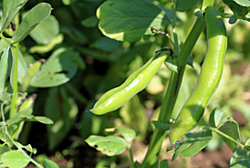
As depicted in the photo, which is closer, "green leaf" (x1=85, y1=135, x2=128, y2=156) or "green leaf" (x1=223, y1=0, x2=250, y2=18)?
"green leaf" (x1=223, y1=0, x2=250, y2=18)

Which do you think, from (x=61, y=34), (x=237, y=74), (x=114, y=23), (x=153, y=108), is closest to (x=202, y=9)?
(x=114, y=23)

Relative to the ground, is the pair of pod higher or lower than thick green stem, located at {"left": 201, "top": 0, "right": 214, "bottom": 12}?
lower

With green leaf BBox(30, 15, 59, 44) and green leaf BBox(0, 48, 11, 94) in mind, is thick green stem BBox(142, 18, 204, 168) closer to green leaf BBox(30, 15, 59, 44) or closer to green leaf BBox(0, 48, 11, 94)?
green leaf BBox(0, 48, 11, 94)

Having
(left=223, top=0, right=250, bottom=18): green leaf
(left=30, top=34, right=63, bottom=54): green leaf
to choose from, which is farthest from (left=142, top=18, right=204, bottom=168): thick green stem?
(left=30, top=34, right=63, bottom=54): green leaf

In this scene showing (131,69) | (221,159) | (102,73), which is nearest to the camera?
(131,69)

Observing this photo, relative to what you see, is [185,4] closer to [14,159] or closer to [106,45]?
[14,159]

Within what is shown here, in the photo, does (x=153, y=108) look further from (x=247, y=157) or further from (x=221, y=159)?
(x=247, y=157)

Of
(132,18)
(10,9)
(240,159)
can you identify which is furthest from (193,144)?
(10,9)
